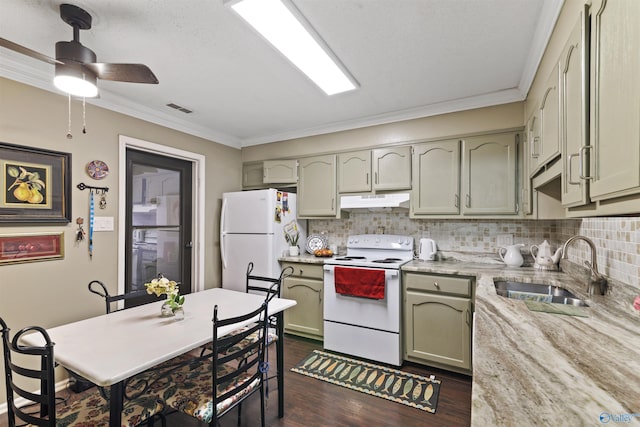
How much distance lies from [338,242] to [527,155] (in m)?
2.10

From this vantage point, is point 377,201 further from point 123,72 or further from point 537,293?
point 123,72

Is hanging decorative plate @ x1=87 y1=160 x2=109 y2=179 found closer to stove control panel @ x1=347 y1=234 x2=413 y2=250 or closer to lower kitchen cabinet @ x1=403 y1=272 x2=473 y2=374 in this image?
stove control panel @ x1=347 y1=234 x2=413 y2=250

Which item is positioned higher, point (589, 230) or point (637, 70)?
point (637, 70)

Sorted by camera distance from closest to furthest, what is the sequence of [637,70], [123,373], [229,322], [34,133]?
[637,70]
[123,373]
[229,322]
[34,133]

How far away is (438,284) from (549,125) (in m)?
1.44

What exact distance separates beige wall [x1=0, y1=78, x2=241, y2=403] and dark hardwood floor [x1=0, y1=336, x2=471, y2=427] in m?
0.71

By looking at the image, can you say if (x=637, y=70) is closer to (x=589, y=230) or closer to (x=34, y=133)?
(x=589, y=230)

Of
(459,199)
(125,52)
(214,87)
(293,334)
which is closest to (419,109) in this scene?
(459,199)

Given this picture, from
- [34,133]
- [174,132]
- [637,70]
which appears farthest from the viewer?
[174,132]

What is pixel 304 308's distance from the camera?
10.4ft

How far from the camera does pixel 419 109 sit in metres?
2.84

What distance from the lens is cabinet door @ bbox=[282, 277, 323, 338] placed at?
3.09m

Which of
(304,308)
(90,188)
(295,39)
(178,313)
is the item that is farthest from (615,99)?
(90,188)

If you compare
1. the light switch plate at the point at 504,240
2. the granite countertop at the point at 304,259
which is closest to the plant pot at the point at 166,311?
the granite countertop at the point at 304,259
